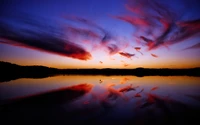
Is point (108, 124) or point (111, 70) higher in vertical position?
point (111, 70)

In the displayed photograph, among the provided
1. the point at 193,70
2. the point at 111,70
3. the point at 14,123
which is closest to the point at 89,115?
the point at 14,123

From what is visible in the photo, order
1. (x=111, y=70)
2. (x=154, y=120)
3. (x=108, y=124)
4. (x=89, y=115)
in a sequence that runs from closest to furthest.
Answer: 1. (x=108, y=124)
2. (x=154, y=120)
3. (x=89, y=115)
4. (x=111, y=70)

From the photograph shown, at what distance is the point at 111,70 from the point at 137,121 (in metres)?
155

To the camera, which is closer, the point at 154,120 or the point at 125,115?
the point at 154,120

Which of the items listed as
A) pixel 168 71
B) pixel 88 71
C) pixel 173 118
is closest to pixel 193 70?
pixel 168 71

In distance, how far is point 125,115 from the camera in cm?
866

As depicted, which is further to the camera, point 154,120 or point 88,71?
point 88,71

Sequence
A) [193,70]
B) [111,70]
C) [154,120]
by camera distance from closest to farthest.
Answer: [154,120] < [193,70] < [111,70]

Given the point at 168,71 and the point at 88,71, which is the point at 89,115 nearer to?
the point at 168,71

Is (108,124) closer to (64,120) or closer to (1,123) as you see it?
A: (64,120)

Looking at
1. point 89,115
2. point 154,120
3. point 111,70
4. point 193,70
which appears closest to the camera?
point 154,120

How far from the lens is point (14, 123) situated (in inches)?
285

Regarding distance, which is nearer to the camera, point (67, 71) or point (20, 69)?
point (20, 69)

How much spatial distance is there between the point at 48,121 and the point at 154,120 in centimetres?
369
